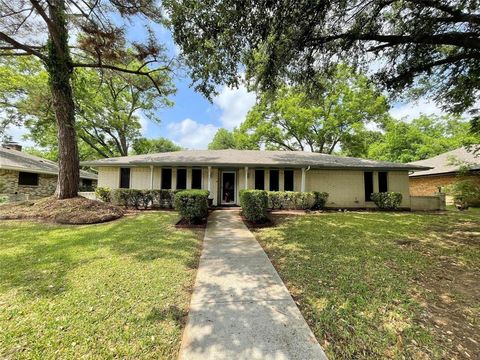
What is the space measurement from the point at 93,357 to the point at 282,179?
1256 centimetres

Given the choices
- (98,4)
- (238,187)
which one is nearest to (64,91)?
(98,4)

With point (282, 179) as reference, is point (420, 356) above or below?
below

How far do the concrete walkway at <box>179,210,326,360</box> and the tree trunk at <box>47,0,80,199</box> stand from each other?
894 centimetres

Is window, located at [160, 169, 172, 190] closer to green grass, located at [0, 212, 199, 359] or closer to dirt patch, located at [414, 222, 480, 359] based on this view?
green grass, located at [0, 212, 199, 359]

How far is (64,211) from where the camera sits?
9.18 meters

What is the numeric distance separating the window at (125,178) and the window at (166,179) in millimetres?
2089

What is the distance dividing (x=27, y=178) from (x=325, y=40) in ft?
67.1

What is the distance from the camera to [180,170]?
1406 cm

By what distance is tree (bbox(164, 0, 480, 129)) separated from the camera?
19.5ft

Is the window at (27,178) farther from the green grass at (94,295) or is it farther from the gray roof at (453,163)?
the gray roof at (453,163)

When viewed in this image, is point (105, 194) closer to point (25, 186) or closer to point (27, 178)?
point (25, 186)

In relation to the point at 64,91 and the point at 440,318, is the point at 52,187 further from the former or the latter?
the point at 440,318

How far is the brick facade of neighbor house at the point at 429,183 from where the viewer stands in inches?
702

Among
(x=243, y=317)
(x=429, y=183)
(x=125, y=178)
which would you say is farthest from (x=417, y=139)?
(x=243, y=317)
